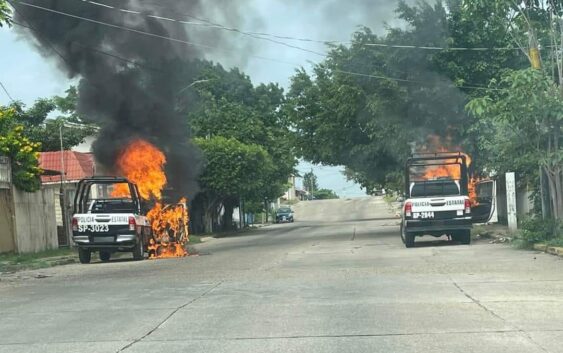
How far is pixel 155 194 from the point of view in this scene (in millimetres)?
22016

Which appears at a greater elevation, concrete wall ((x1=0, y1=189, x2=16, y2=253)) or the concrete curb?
concrete wall ((x1=0, y1=189, x2=16, y2=253))

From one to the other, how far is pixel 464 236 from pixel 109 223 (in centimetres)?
1032

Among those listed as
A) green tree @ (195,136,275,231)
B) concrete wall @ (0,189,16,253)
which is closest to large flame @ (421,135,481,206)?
concrete wall @ (0,189,16,253)

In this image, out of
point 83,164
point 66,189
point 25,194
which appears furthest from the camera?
point 83,164

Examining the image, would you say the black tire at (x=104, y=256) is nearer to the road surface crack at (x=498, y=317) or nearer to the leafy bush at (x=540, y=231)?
the leafy bush at (x=540, y=231)

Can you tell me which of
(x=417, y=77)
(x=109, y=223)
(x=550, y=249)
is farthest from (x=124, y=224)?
(x=417, y=77)

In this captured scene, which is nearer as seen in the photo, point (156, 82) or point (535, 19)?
point (535, 19)

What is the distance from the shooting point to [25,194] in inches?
885

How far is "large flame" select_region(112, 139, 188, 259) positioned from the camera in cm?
2094

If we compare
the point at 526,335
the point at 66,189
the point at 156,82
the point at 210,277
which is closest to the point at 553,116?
the point at 210,277

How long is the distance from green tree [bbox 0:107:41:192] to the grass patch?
2.21 meters

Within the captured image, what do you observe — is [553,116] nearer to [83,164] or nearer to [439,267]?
[439,267]

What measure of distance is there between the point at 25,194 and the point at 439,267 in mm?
14817

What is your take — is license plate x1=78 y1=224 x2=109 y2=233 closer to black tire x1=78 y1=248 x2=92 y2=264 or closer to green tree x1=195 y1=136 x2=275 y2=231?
black tire x1=78 y1=248 x2=92 y2=264
